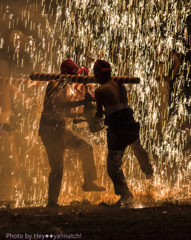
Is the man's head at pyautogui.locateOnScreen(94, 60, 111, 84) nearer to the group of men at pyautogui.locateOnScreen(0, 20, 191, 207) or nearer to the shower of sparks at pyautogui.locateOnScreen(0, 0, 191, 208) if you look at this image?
the group of men at pyautogui.locateOnScreen(0, 20, 191, 207)

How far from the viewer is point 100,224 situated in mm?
2707

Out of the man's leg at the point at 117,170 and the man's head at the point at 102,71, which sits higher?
the man's head at the point at 102,71

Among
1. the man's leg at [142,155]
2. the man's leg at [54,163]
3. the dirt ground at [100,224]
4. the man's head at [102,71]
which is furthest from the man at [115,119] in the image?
the man's leg at [54,163]

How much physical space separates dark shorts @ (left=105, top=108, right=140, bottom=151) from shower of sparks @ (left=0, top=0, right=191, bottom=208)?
6.86ft

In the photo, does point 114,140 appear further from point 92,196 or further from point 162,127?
point 162,127

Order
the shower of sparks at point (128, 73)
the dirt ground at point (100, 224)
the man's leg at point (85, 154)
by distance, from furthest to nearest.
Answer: the shower of sparks at point (128, 73) → the man's leg at point (85, 154) → the dirt ground at point (100, 224)

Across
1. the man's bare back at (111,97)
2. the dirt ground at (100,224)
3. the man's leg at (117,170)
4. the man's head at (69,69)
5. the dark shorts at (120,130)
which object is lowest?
the dirt ground at (100,224)

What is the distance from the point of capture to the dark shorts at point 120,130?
3580 millimetres

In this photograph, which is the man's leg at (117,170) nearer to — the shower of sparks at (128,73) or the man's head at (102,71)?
the man's head at (102,71)

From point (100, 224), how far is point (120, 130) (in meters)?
1.26

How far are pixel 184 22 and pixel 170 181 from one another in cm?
372

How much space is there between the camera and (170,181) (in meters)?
5.84

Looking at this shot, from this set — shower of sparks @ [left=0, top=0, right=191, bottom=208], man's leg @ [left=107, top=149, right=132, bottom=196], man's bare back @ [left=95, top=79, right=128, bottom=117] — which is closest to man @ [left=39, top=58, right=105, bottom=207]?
man's bare back @ [left=95, top=79, right=128, bottom=117]

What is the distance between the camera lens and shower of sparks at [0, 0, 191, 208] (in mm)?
6207
